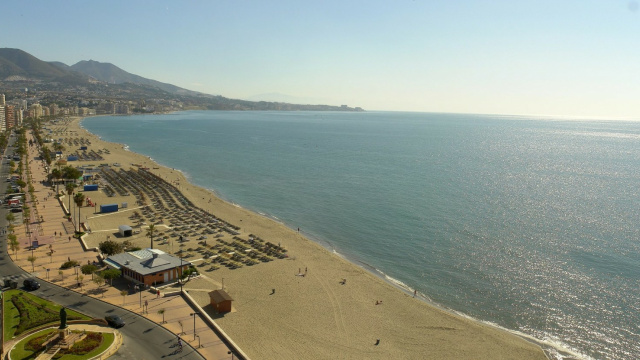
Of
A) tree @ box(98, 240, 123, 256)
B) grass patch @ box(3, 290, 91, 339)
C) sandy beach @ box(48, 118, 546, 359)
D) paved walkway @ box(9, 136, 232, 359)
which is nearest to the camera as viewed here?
grass patch @ box(3, 290, 91, 339)

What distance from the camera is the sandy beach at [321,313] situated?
27.1 m

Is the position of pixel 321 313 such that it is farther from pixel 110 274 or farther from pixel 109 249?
pixel 109 249

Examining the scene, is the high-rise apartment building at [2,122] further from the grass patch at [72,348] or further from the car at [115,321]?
the grass patch at [72,348]

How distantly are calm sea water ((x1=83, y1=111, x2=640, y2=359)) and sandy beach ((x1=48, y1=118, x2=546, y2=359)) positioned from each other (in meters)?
3.48

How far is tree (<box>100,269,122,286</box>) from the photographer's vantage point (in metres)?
31.1

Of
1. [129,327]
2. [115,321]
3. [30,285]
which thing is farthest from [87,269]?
[129,327]

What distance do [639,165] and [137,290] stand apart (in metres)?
137

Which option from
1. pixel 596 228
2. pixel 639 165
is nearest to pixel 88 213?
pixel 596 228

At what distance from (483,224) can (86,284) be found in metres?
48.0

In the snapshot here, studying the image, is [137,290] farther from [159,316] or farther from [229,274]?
[229,274]

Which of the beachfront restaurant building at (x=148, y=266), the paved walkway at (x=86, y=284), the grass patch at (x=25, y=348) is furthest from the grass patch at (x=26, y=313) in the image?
the beachfront restaurant building at (x=148, y=266)

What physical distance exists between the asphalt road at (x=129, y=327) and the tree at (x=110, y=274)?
243 cm

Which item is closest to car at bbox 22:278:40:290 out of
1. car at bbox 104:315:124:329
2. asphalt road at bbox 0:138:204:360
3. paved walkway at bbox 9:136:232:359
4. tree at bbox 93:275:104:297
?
asphalt road at bbox 0:138:204:360

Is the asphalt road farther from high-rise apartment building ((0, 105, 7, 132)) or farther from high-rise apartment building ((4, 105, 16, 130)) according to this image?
high-rise apartment building ((4, 105, 16, 130))
